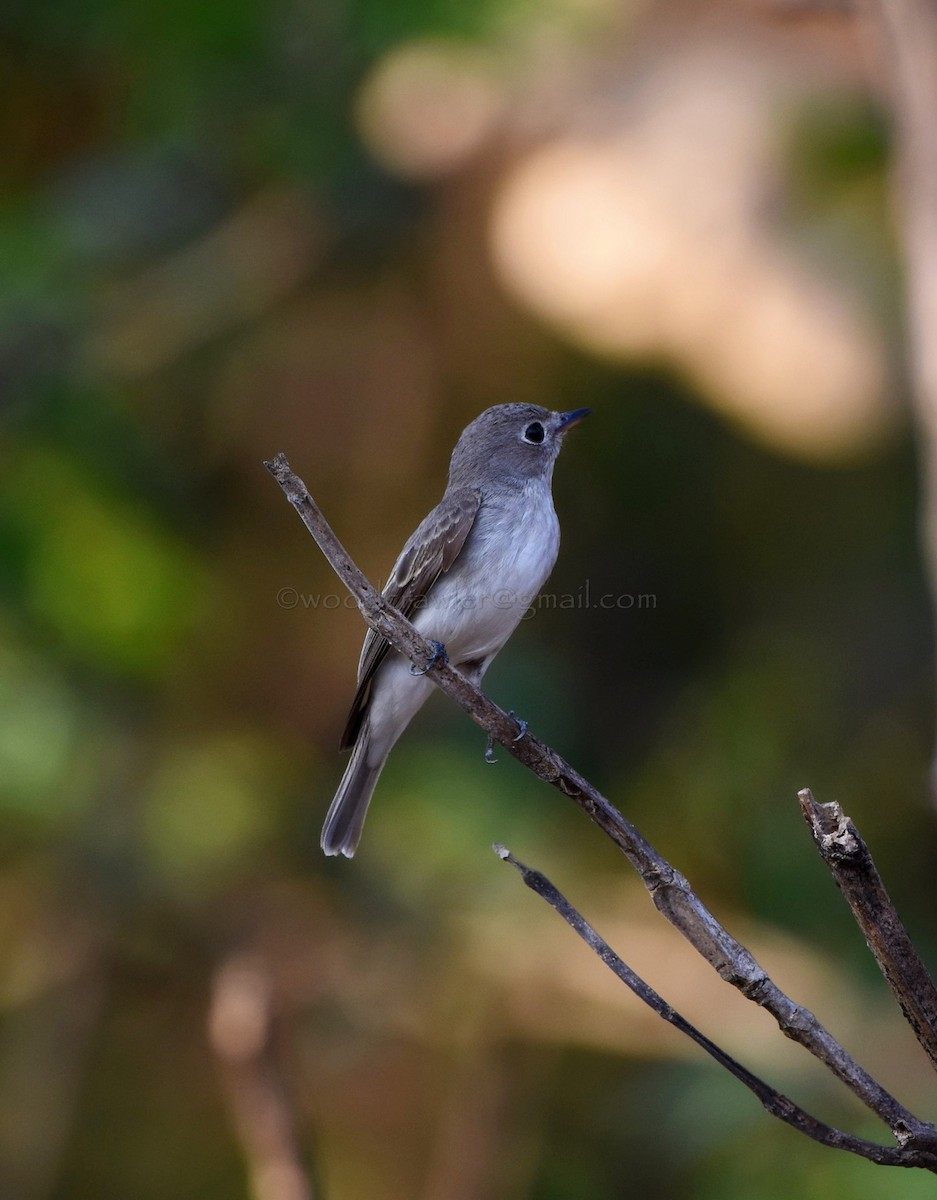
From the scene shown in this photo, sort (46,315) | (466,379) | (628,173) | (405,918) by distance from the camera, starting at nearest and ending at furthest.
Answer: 1. (46,315)
2. (405,918)
3. (628,173)
4. (466,379)

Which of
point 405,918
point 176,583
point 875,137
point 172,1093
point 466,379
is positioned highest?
point 875,137

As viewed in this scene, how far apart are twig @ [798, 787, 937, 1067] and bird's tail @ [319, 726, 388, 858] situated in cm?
219

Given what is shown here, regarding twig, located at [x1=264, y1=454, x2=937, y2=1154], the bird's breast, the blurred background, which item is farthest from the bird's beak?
twig, located at [x1=264, y1=454, x2=937, y2=1154]

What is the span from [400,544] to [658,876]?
11.4 feet

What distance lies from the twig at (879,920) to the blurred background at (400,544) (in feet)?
8.46

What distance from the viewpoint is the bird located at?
3.52 m

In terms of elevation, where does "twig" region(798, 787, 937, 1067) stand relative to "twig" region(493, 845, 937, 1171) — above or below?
above

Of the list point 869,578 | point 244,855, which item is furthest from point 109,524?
point 869,578

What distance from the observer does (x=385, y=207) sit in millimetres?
4953

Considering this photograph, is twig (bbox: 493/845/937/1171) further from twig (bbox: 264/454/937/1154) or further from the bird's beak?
the bird's beak

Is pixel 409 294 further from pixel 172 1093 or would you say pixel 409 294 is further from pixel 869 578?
pixel 172 1093

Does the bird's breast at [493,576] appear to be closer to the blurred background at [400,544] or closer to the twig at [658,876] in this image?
the blurred background at [400,544]

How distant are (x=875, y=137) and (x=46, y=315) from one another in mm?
3036

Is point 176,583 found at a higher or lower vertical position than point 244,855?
higher
